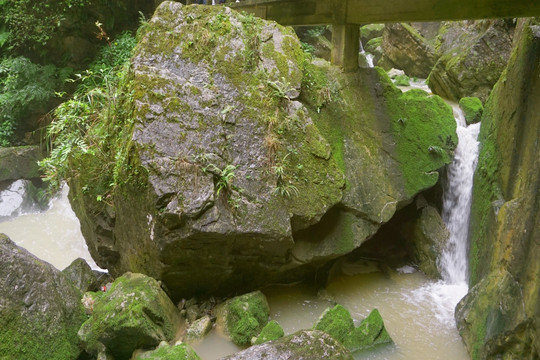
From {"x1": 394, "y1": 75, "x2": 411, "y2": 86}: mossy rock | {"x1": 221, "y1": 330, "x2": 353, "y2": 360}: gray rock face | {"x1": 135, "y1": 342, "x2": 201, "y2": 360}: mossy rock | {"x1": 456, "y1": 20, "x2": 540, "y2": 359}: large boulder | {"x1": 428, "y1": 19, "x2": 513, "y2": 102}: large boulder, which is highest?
{"x1": 428, "y1": 19, "x2": 513, "y2": 102}: large boulder

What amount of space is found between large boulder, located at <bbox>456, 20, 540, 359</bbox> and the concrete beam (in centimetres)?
51

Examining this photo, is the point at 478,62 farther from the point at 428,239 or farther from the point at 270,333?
the point at 270,333

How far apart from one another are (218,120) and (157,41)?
1.46 metres

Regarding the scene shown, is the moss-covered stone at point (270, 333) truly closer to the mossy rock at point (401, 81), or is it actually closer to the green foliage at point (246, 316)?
the green foliage at point (246, 316)

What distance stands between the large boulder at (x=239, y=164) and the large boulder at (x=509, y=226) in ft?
3.37

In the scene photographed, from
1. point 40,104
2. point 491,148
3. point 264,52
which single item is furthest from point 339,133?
point 40,104

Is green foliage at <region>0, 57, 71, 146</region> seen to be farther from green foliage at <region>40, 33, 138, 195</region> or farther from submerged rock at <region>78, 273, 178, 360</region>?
submerged rock at <region>78, 273, 178, 360</region>

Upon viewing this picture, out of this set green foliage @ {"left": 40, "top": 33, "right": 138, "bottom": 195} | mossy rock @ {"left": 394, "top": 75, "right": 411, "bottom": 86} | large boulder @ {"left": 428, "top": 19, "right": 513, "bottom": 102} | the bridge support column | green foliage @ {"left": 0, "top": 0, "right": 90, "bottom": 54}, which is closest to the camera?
green foliage @ {"left": 40, "top": 33, "right": 138, "bottom": 195}

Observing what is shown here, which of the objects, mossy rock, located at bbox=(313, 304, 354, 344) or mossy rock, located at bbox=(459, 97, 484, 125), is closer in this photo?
mossy rock, located at bbox=(313, 304, 354, 344)

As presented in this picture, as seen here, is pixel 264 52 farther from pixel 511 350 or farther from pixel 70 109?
pixel 511 350

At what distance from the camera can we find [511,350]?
4.08 m

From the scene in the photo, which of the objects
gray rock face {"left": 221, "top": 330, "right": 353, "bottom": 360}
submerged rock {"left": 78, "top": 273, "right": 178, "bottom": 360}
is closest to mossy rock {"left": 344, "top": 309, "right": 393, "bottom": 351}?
gray rock face {"left": 221, "top": 330, "right": 353, "bottom": 360}

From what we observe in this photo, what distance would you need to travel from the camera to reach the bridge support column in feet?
21.3

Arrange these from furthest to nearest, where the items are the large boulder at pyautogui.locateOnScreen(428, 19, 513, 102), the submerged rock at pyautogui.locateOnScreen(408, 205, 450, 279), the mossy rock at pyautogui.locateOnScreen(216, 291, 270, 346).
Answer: the large boulder at pyautogui.locateOnScreen(428, 19, 513, 102) → the submerged rock at pyautogui.locateOnScreen(408, 205, 450, 279) → the mossy rock at pyautogui.locateOnScreen(216, 291, 270, 346)
